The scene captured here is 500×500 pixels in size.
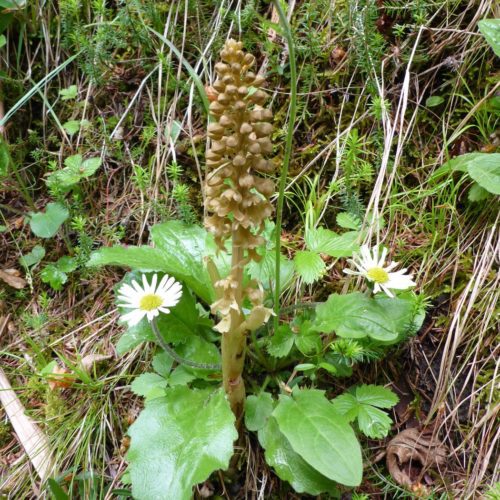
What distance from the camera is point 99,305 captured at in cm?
261

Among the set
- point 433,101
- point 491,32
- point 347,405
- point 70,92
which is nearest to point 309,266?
point 347,405

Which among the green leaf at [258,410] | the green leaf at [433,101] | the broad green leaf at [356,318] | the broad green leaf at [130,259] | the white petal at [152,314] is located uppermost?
the green leaf at [433,101]

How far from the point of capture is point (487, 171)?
2.18m

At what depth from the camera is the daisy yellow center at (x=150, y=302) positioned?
204cm

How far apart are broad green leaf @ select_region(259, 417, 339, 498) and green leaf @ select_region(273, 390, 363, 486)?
0.33 feet

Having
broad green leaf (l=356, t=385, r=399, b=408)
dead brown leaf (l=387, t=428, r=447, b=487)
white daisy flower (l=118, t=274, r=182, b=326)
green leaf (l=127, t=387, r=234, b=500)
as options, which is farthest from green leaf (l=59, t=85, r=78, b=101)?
dead brown leaf (l=387, t=428, r=447, b=487)

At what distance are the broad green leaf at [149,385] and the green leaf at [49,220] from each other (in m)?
1.01

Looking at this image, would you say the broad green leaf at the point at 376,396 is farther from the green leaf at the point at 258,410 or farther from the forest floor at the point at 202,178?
the green leaf at the point at 258,410

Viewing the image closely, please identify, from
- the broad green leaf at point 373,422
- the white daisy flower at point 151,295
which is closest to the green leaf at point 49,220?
the white daisy flower at point 151,295

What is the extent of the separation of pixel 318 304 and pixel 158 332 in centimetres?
60

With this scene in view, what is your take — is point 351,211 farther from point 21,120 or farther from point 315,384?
point 21,120

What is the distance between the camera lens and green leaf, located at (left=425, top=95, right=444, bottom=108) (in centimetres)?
251

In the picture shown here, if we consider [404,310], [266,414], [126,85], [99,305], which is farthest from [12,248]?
[404,310]

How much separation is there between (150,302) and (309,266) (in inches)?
24.0
